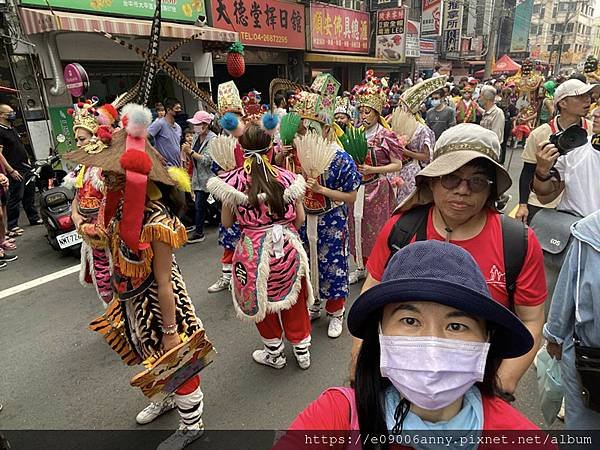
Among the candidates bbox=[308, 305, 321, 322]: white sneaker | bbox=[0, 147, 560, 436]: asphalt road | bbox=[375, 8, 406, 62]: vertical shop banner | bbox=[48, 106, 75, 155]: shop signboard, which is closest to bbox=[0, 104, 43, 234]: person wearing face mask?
bbox=[48, 106, 75, 155]: shop signboard

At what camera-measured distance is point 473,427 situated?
3.40 ft

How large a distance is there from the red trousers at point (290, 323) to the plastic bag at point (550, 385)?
149cm

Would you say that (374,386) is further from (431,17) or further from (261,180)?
(431,17)

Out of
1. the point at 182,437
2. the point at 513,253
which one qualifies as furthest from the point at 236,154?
the point at 513,253

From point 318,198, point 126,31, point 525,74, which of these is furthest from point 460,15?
point 318,198

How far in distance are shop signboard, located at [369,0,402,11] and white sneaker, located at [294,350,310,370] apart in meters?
19.1

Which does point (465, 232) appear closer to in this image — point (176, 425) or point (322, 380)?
point (322, 380)

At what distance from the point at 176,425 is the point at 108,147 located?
1760 millimetres

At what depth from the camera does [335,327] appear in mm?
3516

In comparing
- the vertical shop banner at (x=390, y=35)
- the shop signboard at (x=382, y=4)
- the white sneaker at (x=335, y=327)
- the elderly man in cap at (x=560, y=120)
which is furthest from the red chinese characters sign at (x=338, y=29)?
the white sneaker at (x=335, y=327)

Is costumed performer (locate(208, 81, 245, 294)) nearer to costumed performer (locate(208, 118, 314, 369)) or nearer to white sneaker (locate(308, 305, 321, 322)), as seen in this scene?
costumed performer (locate(208, 118, 314, 369))

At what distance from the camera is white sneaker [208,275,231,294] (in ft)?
14.2

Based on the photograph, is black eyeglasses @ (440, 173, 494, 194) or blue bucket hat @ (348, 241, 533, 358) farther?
black eyeglasses @ (440, 173, 494, 194)

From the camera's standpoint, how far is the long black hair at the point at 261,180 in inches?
102
